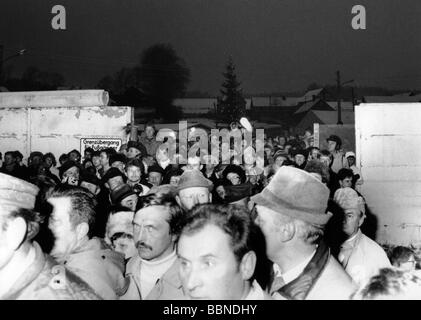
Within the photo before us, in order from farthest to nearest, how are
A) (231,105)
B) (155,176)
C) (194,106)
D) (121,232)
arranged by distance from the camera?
(231,105) < (194,106) < (155,176) < (121,232)

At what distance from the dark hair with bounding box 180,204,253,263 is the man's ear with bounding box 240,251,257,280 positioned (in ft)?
0.04

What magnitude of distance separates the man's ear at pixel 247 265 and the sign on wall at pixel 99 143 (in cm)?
532

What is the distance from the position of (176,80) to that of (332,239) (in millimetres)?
6270

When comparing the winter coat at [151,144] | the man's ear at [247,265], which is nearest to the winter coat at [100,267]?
the man's ear at [247,265]

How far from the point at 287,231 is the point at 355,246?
1081mm

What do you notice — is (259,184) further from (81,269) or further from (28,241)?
(28,241)

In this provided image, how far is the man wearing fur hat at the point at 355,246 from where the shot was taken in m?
2.67

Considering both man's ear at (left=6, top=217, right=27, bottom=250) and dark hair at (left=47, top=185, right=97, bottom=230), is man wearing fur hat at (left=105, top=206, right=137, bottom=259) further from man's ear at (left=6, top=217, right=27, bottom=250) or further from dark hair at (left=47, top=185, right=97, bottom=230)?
man's ear at (left=6, top=217, right=27, bottom=250)

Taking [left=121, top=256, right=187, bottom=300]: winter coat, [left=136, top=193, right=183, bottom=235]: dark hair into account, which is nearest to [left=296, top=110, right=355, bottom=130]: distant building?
[left=136, top=193, right=183, bottom=235]: dark hair

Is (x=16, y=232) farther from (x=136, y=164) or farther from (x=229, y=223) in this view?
(x=136, y=164)

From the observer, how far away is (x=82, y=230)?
7.16ft

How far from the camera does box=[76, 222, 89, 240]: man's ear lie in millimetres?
2174

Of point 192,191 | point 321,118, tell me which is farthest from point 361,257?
point 321,118
